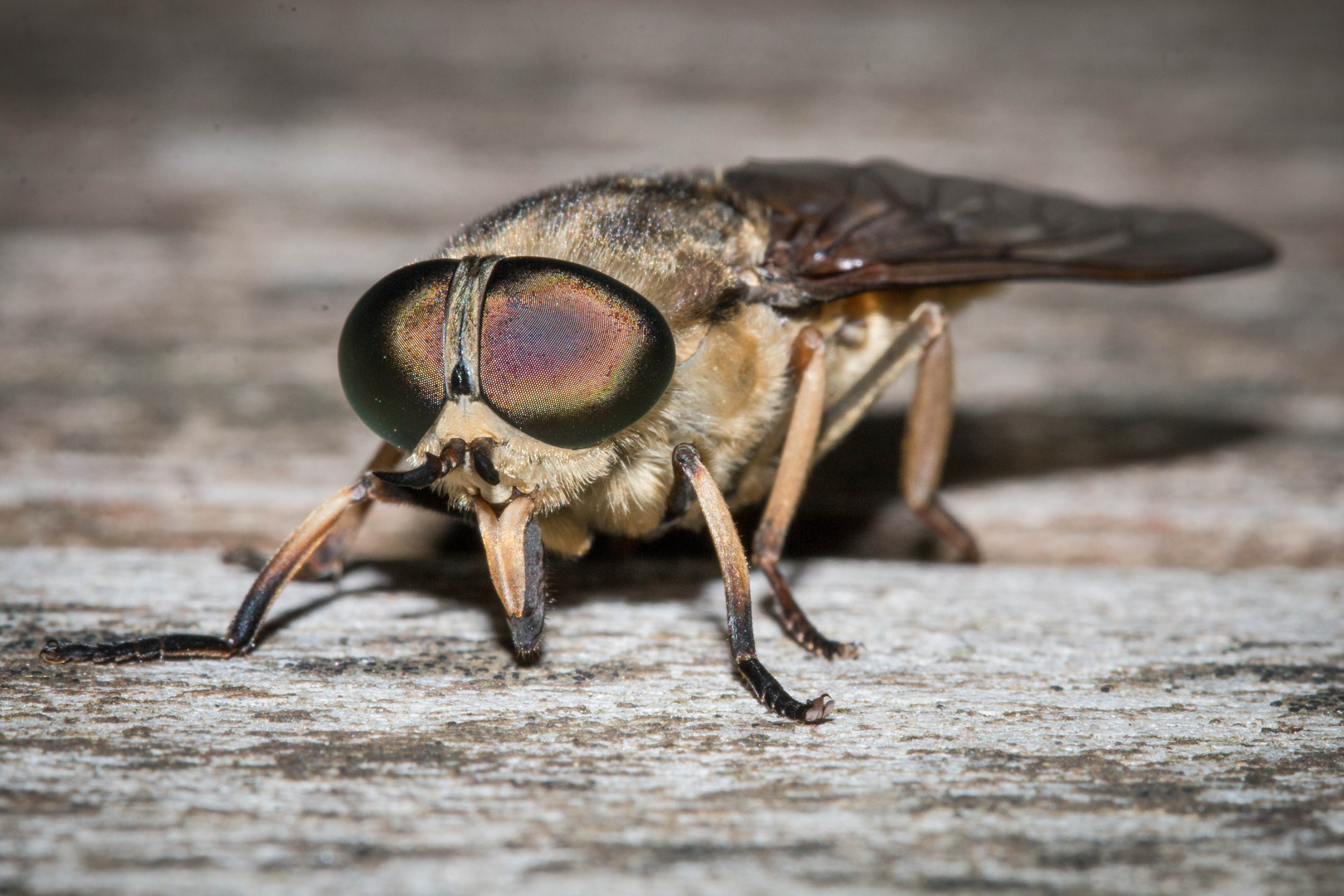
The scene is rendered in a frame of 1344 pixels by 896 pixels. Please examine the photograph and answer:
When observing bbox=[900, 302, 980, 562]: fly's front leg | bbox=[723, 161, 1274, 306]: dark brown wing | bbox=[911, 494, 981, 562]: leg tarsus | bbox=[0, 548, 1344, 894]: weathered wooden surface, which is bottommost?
bbox=[0, 548, 1344, 894]: weathered wooden surface

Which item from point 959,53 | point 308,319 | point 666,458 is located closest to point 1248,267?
point 666,458

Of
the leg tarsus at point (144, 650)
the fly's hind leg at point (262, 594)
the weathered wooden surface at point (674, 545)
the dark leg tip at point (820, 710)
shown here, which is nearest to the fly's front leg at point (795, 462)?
the weathered wooden surface at point (674, 545)

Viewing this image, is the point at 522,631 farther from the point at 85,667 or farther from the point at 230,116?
the point at 230,116

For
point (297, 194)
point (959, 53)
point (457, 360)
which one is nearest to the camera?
point (457, 360)

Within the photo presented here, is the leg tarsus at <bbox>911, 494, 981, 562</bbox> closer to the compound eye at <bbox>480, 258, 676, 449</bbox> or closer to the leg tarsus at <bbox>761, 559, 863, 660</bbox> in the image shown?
the leg tarsus at <bbox>761, 559, 863, 660</bbox>

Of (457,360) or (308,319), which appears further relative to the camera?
(308,319)

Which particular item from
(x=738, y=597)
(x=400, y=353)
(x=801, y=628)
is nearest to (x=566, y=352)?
(x=400, y=353)

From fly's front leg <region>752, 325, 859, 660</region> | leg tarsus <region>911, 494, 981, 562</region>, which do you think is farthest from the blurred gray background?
fly's front leg <region>752, 325, 859, 660</region>
